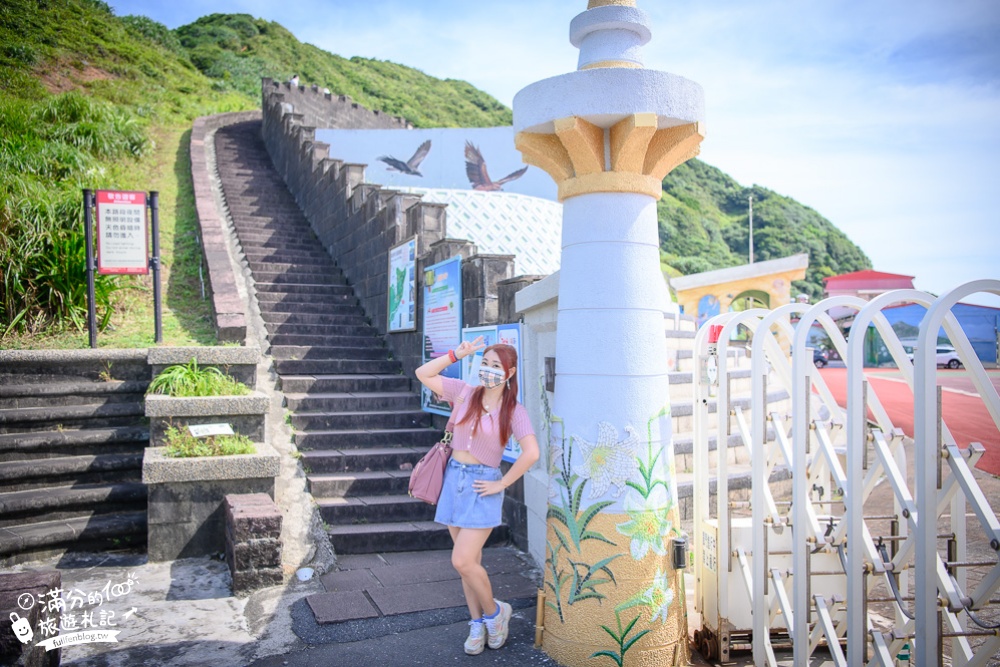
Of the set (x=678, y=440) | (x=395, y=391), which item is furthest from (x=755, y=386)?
(x=395, y=391)

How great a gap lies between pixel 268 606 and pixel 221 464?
1.32 metres

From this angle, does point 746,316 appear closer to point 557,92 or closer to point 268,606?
point 557,92

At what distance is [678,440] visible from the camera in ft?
22.2

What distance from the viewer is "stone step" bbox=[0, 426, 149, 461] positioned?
246 inches

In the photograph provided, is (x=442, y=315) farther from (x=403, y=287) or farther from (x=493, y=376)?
(x=493, y=376)

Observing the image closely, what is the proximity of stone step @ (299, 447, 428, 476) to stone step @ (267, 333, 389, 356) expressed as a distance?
7.99ft

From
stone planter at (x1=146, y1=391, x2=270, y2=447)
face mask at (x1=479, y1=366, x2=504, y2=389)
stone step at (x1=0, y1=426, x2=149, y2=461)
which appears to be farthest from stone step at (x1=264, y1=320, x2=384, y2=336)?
face mask at (x1=479, y1=366, x2=504, y2=389)

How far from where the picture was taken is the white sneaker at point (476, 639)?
4258 millimetres

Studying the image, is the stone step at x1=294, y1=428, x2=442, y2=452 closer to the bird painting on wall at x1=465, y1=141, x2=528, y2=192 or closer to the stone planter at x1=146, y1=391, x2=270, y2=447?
the stone planter at x1=146, y1=391, x2=270, y2=447

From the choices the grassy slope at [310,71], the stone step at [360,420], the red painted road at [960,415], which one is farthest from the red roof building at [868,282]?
the stone step at [360,420]

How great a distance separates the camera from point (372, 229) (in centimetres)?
1072

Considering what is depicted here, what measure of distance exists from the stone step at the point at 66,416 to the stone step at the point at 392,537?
→ 2267 mm

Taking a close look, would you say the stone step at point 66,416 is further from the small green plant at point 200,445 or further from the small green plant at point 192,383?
the small green plant at point 200,445

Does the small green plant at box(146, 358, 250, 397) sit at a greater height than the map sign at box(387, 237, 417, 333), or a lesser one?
lesser
